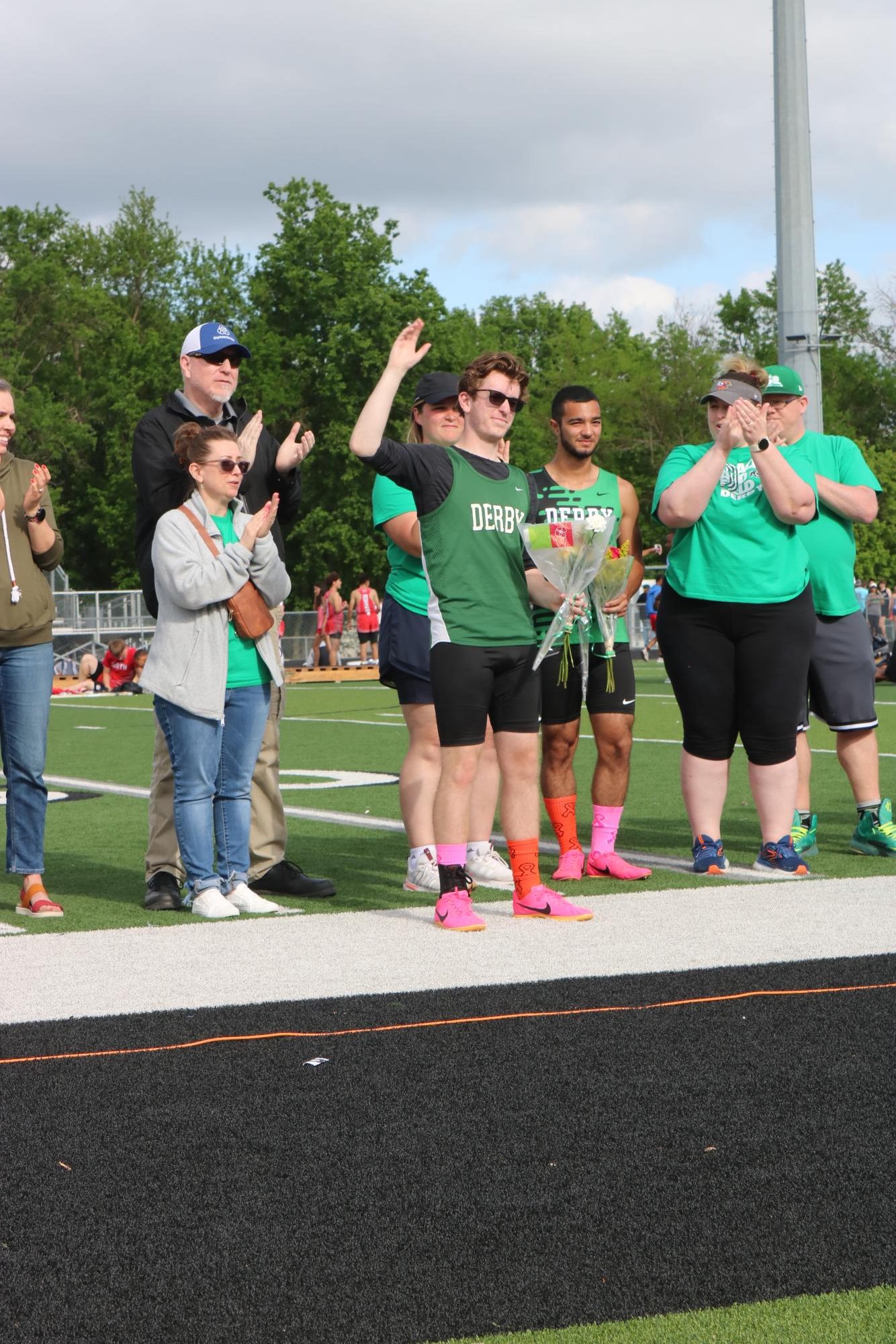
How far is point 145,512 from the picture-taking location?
6.71 meters

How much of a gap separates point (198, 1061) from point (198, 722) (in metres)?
2.30

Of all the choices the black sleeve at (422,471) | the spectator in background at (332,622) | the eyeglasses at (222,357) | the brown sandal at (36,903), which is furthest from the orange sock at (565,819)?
the spectator in background at (332,622)

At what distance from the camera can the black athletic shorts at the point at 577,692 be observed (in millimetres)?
7039

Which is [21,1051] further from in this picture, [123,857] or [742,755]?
[742,755]

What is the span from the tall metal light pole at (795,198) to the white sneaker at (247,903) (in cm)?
905

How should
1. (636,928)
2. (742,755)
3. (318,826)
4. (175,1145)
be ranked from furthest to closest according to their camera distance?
(742,755) < (318,826) < (636,928) < (175,1145)

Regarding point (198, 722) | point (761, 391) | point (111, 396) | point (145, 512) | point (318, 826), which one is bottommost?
point (318, 826)

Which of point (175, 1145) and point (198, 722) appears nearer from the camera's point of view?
point (175, 1145)

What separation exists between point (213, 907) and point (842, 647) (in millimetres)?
3280

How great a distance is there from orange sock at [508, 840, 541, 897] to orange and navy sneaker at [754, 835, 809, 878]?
4.46 feet

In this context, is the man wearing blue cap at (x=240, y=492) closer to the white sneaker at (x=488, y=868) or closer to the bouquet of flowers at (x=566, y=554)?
the white sneaker at (x=488, y=868)

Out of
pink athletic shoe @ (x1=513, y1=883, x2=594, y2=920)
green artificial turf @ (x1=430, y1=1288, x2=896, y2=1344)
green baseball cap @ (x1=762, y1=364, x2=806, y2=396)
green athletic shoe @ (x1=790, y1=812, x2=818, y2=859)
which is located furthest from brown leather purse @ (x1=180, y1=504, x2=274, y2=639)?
green artificial turf @ (x1=430, y1=1288, x2=896, y2=1344)

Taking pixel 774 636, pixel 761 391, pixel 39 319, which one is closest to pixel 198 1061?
pixel 774 636

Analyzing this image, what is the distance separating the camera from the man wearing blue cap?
6.64 metres
